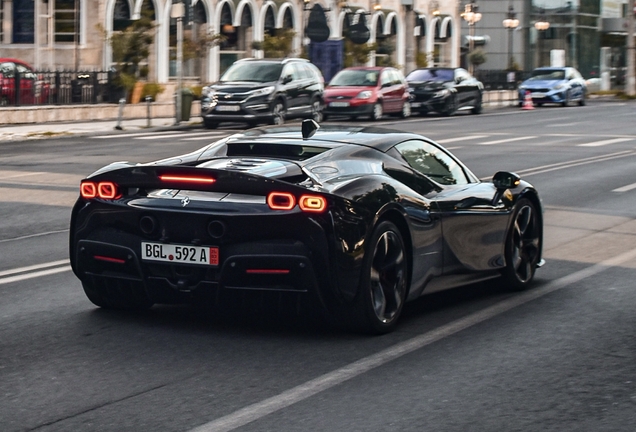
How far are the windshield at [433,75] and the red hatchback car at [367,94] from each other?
275 cm

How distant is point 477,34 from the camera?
91188 millimetres

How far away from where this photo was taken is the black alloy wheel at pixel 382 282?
7.13m

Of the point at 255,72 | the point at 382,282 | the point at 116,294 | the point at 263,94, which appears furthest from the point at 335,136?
the point at 255,72

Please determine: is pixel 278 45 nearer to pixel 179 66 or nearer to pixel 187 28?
pixel 187 28

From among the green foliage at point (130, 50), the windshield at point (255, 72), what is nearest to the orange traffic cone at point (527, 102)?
the green foliage at point (130, 50)

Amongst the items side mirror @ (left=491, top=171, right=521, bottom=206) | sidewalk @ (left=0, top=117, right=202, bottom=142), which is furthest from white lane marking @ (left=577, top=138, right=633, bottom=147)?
side mirror @ (left=491, top=171, right=521, bottom=206)

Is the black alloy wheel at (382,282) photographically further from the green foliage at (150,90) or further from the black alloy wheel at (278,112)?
the green foliage at (150,90)

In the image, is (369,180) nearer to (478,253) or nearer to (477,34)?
(478,253)

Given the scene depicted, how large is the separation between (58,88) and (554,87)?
907 inches

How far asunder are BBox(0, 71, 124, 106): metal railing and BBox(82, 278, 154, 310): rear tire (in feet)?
83.3

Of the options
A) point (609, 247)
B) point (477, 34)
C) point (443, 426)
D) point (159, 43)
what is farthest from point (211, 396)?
point (477, 34)

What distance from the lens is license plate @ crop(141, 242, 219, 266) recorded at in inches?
276

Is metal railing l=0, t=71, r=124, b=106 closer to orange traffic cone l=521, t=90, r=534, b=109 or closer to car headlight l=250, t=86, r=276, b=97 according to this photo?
car headlight l=250, t=86, r=276, b=97

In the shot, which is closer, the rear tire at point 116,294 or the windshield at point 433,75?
the rear tire at point 116,294
